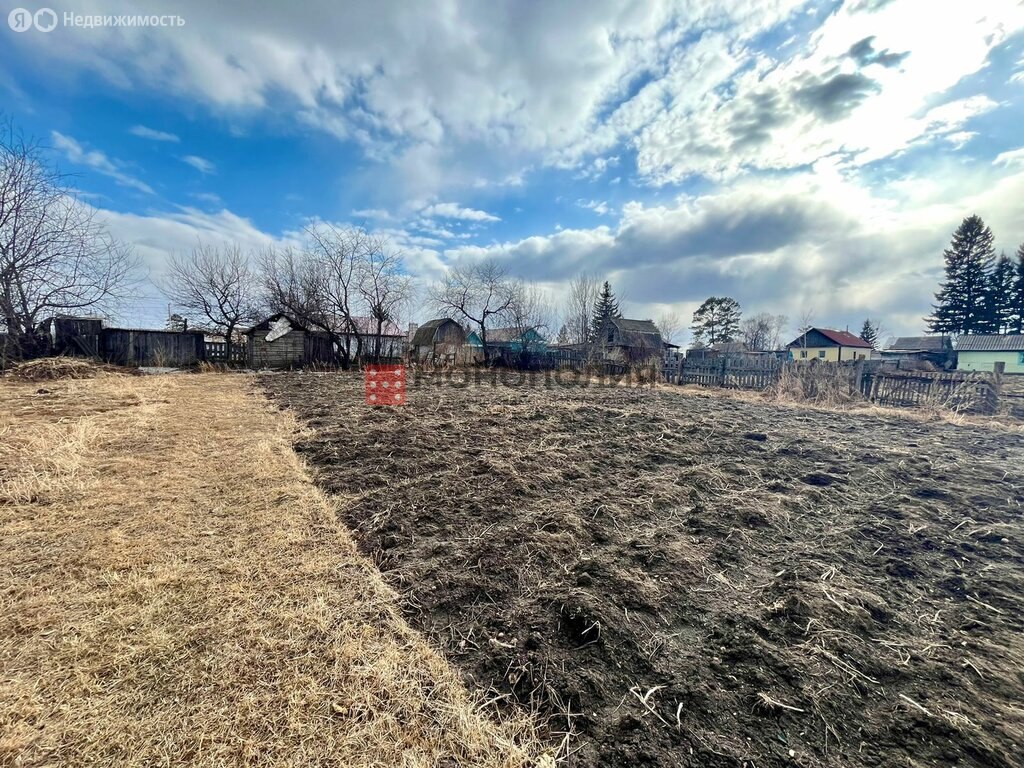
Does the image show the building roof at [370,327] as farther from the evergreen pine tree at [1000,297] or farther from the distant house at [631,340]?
the evergreen pine tree at [1000,297]

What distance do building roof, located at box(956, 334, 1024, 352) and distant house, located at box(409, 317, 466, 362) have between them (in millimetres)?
40257

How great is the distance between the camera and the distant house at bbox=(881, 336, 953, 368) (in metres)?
30.9

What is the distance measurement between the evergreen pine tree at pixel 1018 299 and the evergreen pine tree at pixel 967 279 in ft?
5.05

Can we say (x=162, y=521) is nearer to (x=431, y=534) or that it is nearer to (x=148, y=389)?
(x=431, y=534)

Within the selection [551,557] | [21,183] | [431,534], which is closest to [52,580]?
[431,534]

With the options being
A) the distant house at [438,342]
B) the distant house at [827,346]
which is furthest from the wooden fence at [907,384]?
the distant house at [827,346]

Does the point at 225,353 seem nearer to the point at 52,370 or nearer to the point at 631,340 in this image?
the point at 52,370

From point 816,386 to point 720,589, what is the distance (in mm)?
10843

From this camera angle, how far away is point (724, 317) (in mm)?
48594

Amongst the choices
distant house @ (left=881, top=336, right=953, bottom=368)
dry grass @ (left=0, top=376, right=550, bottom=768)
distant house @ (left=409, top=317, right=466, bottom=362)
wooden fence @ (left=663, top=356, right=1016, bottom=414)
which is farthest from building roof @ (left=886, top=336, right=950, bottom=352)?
dry grass @ (left=0, top=376, right=550, bottom=768)

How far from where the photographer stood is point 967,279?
3484cm

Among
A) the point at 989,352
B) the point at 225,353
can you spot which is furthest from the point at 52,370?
the point at 989,352

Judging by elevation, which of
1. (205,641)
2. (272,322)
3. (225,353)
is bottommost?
(205,641)

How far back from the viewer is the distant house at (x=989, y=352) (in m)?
27.3
